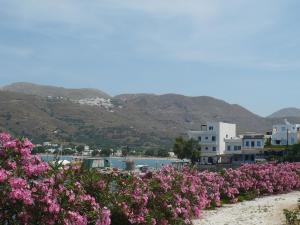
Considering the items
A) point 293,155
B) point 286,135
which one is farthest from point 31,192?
point 286,135

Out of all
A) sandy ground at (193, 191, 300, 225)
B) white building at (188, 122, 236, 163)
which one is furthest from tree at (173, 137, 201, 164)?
sandy ground at (193, 191, 300, 225)

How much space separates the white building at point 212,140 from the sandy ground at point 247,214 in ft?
246

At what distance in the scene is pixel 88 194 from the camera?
44.0ft

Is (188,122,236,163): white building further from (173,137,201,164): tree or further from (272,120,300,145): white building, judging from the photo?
(272,120,300,145): white building

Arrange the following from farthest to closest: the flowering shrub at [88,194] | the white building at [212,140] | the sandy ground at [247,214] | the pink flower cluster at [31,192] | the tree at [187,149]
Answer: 1. the white building at [212,140]
2. the tree at [187,149]
3. the sandy ground at [247,214]
4. the flowering shrub at [88,194]
5. the pink flower cluster at [31,192]

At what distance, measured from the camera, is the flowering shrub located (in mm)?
10281

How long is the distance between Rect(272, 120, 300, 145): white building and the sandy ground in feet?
245

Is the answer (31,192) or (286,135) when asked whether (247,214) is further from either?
(286,135)

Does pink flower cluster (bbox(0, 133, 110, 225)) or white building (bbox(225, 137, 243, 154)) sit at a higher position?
white building (bbox(225, 137, 243, 154))

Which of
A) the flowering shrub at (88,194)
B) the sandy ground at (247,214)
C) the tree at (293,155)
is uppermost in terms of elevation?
the tree at (293,155)

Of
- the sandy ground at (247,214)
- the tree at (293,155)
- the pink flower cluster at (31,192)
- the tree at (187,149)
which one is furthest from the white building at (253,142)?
the pink flower cluster at (31,192)

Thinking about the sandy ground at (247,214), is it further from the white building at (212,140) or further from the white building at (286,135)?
the white building at (212,140)

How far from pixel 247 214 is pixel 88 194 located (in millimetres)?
11214

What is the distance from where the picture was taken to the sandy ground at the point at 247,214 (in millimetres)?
20328
